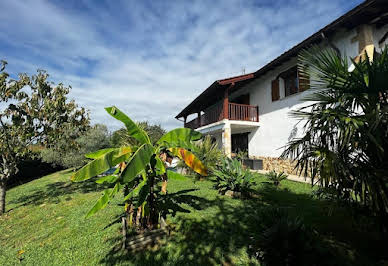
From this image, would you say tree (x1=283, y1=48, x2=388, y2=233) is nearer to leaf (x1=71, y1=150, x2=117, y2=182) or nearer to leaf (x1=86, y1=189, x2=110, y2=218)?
leaf (x1=71, y1=150, x2=117, y2=182)

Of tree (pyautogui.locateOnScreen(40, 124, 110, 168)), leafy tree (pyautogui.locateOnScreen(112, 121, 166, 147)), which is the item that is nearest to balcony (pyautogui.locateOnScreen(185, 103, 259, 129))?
leafy tree (pyautogui.locateOnScreen(112, 121, 166, 147))

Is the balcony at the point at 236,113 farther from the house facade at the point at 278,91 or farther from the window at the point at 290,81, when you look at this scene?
the window at the point at 290,81

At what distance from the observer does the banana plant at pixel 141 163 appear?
96.5 inches

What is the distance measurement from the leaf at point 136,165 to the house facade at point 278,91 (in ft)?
17.6

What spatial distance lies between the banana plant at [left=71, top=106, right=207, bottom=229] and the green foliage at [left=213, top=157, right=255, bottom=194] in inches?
121

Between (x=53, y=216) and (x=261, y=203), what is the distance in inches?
257

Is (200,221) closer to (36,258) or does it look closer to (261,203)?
(261,203)

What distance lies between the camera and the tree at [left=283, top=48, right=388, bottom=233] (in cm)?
229

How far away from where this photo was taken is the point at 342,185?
256cm

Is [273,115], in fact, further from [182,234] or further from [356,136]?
[182,234]

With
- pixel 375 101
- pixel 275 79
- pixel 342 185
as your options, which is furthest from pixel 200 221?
pixel 275 79

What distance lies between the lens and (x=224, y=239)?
10.9 feet

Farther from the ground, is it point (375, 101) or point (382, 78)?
point (382, 78)

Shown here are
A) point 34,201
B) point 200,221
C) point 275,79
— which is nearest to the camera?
point 200,221
